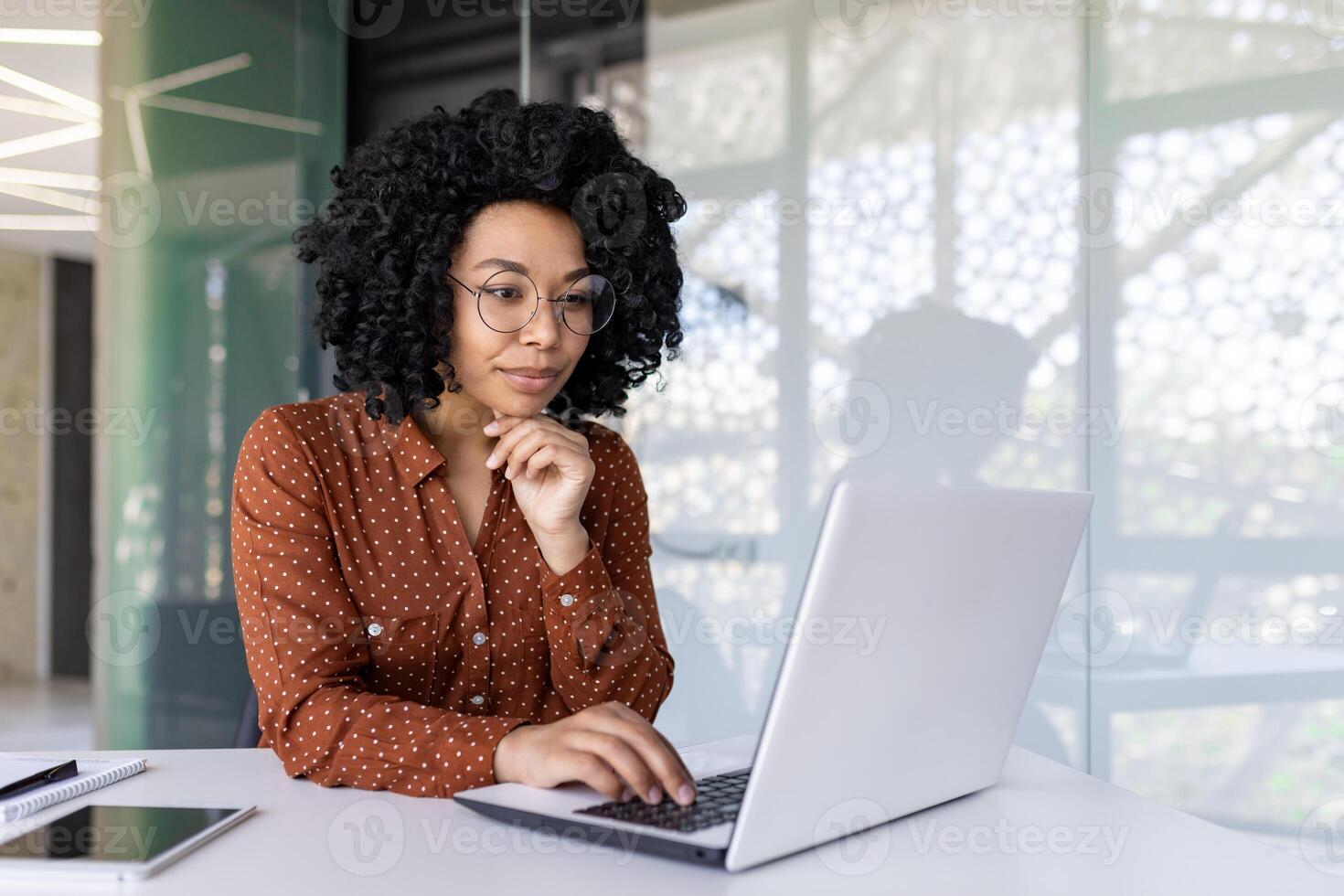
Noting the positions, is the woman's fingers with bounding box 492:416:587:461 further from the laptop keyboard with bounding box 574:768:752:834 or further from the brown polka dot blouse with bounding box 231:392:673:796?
the laptop keyboard with bounding box 574:768:752:834

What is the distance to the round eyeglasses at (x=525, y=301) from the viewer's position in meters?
1.54

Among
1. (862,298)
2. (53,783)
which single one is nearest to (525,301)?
(53,783)

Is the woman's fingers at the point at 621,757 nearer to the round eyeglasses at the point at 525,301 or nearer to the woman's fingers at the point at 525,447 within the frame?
the woman's fingers at the point at 525,447

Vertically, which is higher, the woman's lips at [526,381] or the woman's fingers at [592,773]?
the woman's lips at [526,381]

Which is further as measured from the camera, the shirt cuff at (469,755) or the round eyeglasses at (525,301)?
the round eyeglasses at (525,301)

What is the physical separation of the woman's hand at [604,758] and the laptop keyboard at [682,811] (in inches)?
0.4

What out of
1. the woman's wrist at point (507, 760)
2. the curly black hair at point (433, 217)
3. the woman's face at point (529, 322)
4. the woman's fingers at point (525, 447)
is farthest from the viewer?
the curly black hair at point (433, 217)

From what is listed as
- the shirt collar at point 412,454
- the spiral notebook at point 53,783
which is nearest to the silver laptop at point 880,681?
the spiral notebook at point 53,783

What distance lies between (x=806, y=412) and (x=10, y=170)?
2.03 meters

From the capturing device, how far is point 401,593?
1.49 m

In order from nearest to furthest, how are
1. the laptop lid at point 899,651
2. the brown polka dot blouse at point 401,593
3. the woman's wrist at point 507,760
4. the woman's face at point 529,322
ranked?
the laptop lid at point 899,651 → the woman's wrist at point 507,760 → the brown polka dot blouse at point 401,593 → the woman's face at point 529,322

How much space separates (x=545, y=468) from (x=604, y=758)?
0.59 m

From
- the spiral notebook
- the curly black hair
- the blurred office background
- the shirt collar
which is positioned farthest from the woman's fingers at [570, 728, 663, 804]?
the blurred office background

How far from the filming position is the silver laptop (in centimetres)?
77
